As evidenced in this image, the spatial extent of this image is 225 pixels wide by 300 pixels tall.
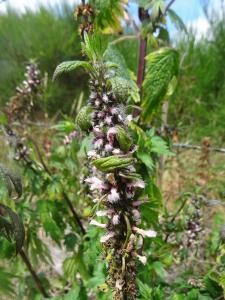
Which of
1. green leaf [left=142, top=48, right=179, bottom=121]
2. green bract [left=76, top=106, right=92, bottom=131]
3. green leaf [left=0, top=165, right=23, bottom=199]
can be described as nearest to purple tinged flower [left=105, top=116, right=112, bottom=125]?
green bract [left=76, top=106, right=92, bottom=131]

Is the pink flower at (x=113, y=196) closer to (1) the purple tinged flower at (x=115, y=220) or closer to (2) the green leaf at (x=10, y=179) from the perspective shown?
(1) the purple tinged flower at (x=115, y=220)

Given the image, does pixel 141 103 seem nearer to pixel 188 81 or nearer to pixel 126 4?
pixel 126 4

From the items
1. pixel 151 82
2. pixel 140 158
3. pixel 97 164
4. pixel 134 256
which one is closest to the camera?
pixel 97 164

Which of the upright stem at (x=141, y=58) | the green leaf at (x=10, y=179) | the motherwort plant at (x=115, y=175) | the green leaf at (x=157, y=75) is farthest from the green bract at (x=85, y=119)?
the upright stem at (x=141, y=58)

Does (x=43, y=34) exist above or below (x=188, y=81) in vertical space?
above

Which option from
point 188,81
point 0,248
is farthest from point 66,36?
point 0,248

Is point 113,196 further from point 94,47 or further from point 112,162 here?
point 94,47

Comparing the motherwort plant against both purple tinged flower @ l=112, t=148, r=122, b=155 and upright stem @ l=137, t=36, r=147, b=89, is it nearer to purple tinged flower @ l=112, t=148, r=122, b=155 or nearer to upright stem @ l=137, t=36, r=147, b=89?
purple tinged flower @ l=112, t=148, r=122, b=155

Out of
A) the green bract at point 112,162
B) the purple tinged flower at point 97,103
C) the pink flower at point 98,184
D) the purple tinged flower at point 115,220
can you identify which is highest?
the purple tinged flower at point 97,103
